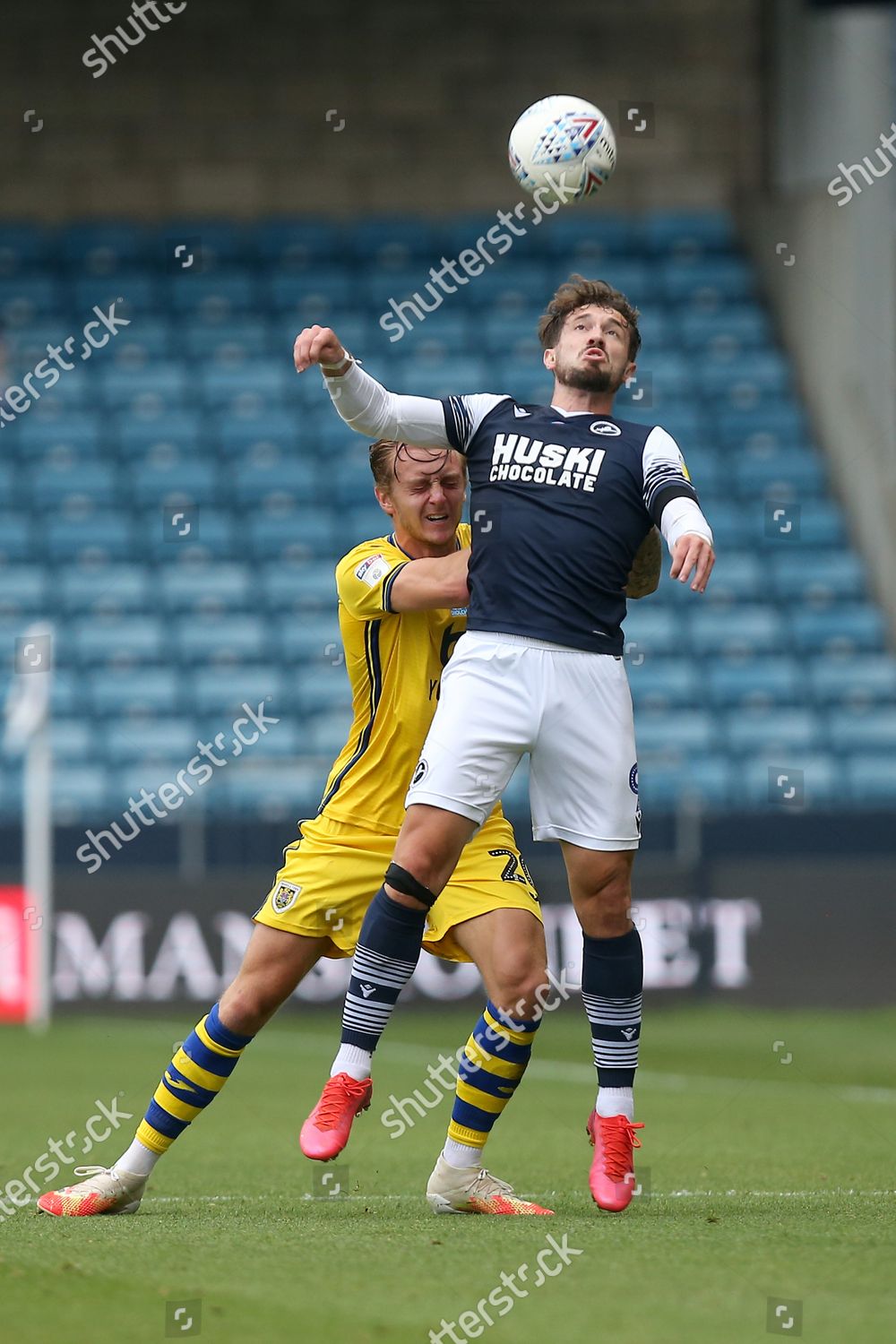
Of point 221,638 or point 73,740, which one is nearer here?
point 73,740

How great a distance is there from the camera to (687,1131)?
734cm

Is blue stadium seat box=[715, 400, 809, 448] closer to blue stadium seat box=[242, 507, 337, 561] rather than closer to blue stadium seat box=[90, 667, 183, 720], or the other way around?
blue stadium seat box=[242, 507, 337, 561]

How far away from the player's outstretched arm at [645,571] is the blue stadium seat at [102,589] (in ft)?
33.0

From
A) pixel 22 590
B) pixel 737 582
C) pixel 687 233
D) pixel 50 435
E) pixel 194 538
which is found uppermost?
pixel 687 233

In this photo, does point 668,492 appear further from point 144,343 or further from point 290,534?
point 144,343

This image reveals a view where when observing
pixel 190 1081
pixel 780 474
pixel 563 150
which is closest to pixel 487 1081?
pixel 190 1081

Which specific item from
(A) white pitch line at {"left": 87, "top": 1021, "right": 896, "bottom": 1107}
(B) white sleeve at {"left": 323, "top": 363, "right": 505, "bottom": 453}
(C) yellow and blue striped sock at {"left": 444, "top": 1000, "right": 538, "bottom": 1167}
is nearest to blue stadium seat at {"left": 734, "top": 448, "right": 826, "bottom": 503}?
(A) white pitch line at {"left": 87, "top": 1021, "right": 896, "bottom": 1107}

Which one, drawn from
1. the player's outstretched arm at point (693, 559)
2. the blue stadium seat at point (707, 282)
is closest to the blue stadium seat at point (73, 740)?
the blue stadium seat at point (707, 282)

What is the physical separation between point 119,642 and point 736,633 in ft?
15.0

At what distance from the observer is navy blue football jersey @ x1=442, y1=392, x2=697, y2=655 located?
4777 mm

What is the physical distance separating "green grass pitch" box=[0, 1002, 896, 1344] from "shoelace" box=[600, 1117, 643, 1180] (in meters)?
0.13

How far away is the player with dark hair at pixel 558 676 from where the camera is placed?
4707 millimetres

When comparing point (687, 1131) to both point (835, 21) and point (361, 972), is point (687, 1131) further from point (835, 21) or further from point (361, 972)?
point (835, 21)

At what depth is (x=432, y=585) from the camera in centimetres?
499
